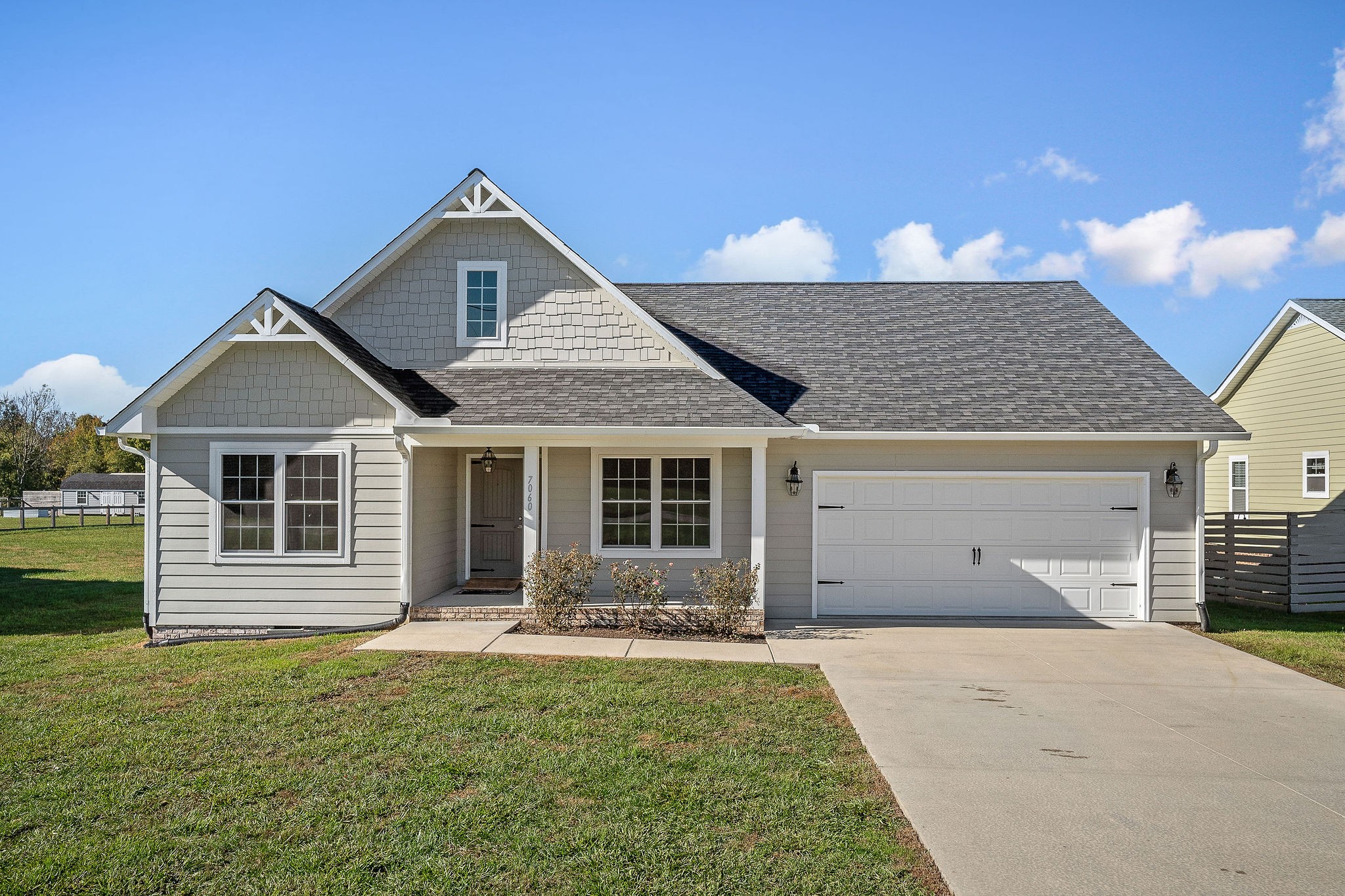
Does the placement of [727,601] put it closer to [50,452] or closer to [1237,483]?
[1237,483]

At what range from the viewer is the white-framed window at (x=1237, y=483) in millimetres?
19766

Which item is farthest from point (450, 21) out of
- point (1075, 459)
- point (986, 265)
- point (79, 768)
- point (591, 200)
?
point (986, 265)

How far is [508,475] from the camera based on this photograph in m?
13.1

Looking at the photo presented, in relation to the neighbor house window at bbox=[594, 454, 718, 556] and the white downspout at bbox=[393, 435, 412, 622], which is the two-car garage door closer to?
the neighbor house window at bbox=[594, 454, 718, 556]

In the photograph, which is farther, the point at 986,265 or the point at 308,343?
the point at 986,265

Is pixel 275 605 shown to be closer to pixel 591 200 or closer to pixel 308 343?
pixel 308 343

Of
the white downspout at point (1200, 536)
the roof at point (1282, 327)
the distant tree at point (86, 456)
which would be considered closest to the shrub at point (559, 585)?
the white downspout at point (1200, 536)

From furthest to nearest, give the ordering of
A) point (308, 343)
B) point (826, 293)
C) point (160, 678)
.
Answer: point (826, 293)
point (308, 343)
point (160, 678)

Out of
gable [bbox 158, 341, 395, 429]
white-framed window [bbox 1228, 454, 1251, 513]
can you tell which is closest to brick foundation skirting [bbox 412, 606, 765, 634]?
gable [bbox 158, 341, 395, 429]

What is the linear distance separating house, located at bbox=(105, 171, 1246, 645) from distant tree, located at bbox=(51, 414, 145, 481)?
57090 millimetres

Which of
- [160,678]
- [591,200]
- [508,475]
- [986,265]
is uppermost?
[986,265]

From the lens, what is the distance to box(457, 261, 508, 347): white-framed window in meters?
12.1

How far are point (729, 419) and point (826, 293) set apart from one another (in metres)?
5.88

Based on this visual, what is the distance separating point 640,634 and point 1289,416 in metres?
17.1
